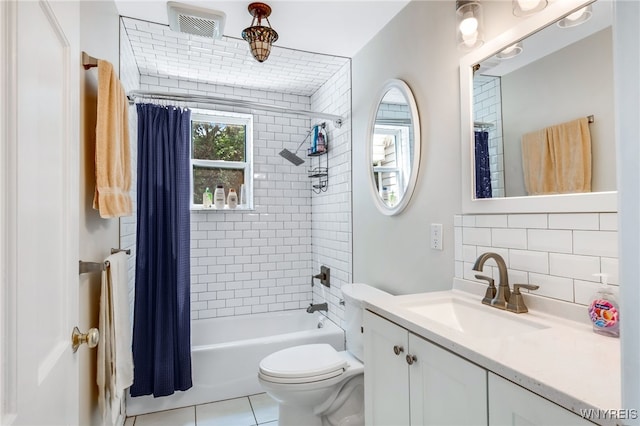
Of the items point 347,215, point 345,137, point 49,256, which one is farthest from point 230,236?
point 49,256

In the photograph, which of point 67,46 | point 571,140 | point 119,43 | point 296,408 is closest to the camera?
point 67,46

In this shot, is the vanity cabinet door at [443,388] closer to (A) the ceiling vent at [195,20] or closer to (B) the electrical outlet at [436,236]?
(B) the electrical outlet at [436,236]

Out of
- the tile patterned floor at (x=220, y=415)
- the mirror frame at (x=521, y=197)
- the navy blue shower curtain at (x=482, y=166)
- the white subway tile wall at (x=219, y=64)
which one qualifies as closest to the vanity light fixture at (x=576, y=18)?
the mirror frame at (x=521, y=197)

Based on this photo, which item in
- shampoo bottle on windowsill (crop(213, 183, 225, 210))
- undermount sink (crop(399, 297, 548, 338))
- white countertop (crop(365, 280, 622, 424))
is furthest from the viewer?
shampoo bottle on windowsill (crop(213, 183, 225, 210))

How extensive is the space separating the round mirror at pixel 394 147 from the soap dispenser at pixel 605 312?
1.04 meters

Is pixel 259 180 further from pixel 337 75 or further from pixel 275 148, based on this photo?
pixel 337 75

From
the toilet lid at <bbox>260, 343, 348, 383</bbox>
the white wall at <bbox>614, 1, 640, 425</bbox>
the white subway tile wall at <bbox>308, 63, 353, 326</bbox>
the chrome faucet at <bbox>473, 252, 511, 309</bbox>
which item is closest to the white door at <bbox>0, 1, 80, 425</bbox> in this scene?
the white wall at <bbox>614, 1, 640, 425</bbox>

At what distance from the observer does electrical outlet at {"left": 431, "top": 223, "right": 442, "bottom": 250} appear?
1.73m

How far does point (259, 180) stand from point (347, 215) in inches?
42.2

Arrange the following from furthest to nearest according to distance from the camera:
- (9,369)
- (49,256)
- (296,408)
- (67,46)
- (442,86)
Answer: (296,408) < (442,86) < (67,46) < (49,256) < (9,369)

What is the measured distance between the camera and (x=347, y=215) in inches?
110

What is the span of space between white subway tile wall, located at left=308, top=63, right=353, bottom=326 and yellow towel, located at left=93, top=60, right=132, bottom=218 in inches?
66.3

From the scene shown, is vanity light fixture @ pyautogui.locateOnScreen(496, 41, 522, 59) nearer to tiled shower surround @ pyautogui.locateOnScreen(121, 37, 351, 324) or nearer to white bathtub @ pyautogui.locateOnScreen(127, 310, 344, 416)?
tiled shower surround @ pyautogui.locateOnScreen(121, 37, 351, 324)

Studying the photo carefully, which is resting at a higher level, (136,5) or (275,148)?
(136,5)
